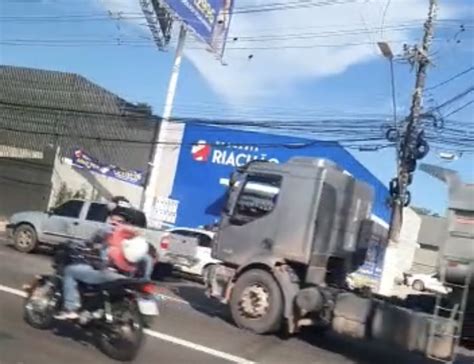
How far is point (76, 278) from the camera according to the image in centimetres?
783

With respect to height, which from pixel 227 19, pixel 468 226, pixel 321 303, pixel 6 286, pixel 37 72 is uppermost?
pixel 227 19

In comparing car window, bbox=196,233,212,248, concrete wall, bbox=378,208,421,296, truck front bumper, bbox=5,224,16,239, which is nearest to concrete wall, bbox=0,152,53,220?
truck front bumper, bbox=5,224,16,239

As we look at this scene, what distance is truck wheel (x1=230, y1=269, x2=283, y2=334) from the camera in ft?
34.7

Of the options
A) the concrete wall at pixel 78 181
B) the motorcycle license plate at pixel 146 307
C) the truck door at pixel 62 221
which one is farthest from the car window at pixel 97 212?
the concrete wall at pixel 78 181

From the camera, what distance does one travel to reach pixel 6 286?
1109 centimetres

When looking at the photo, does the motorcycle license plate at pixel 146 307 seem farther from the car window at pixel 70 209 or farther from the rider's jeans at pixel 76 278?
the car window at pixel 70 209

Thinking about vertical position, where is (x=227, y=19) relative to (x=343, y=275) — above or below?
above

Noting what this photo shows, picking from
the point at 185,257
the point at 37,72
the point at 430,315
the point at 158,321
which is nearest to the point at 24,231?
the point at 185,257

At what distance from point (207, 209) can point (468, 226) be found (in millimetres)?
18475

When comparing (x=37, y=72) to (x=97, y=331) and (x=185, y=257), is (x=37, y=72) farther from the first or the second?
(x=97, y=331)

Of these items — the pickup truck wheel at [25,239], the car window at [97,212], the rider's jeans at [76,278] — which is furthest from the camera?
the pickup truck wheel at [25,239]

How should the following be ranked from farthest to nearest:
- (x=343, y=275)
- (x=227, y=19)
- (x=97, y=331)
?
(x=227, y=19) < (x=343, y=275) < (x=97, y=331)

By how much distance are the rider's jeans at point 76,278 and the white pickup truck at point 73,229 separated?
8137 mm

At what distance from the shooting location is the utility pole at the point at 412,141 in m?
21.3
